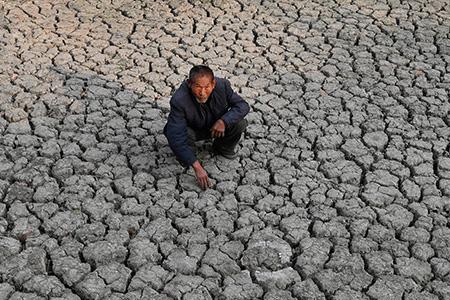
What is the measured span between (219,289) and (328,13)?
13.0 feet

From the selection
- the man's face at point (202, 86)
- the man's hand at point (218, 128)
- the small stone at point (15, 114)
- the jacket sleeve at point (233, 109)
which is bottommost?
the small stone at point (15, 114)

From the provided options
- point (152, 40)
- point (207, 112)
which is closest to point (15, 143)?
point (207, 112)

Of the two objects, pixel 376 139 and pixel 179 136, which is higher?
pixel 376 139

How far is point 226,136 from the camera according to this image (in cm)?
502

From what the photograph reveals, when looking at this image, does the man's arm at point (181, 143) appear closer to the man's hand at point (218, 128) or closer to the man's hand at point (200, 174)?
the man's hand at point (200, 174)

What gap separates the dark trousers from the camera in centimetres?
495

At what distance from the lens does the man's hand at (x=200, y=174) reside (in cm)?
476

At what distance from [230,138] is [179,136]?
0.45m

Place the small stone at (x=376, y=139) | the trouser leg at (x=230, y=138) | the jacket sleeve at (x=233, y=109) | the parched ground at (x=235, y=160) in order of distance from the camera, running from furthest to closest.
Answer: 1. the small stone at (x=376, y=139)
2. the trouser leg at (x=230, y=138)
3. the jacket sleeve at (x=233, y=109)
4. the parched ground at (x=235, y=160)

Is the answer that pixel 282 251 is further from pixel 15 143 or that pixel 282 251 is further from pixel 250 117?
pixel 15 143

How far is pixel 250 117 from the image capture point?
5602 mm

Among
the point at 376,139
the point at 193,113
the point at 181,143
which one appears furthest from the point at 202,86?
the point at 376,139

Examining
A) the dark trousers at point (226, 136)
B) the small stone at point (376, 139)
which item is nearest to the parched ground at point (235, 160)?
the small stone at point (376, 139)

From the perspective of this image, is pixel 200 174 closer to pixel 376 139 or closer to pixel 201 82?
pixel 201 82
